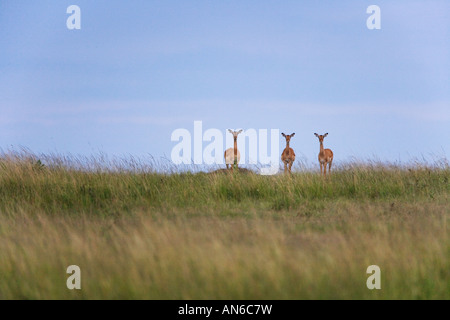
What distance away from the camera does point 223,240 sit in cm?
724

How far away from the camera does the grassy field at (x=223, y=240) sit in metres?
5.48

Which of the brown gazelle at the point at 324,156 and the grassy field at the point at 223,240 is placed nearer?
the grassy field at the point at 223,240

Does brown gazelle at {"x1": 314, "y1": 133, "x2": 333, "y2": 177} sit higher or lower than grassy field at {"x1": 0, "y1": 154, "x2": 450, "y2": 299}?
higher

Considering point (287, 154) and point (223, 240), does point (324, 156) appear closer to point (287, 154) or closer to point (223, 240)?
point (287, 154)

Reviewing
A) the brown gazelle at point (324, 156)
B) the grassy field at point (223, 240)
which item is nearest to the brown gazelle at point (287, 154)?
the brown gazelle at point (324, 156)

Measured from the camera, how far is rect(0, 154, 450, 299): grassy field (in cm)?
548

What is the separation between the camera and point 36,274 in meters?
6.11

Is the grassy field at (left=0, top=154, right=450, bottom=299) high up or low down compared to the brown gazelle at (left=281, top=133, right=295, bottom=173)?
down

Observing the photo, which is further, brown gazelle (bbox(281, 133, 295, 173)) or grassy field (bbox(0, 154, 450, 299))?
brown gazelle (bbox(281, 133, 295, 173))

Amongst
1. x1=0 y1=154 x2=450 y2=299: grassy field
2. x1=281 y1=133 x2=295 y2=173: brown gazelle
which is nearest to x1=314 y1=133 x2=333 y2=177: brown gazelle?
x1=281 y1=133 x2=295 y2=173: brown gazelle

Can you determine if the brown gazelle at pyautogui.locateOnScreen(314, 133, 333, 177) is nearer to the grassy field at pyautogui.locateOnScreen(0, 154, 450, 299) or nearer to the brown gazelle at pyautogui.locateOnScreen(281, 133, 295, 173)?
the brown gazelle at pyautogui.locateOnScreen(281, 133, 295, 173)

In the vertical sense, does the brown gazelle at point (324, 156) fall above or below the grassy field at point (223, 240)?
above

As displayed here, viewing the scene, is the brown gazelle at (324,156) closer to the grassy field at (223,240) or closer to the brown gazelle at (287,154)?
the brown gazelle at (287,154)

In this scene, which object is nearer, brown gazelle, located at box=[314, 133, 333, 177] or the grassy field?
the grassy field
